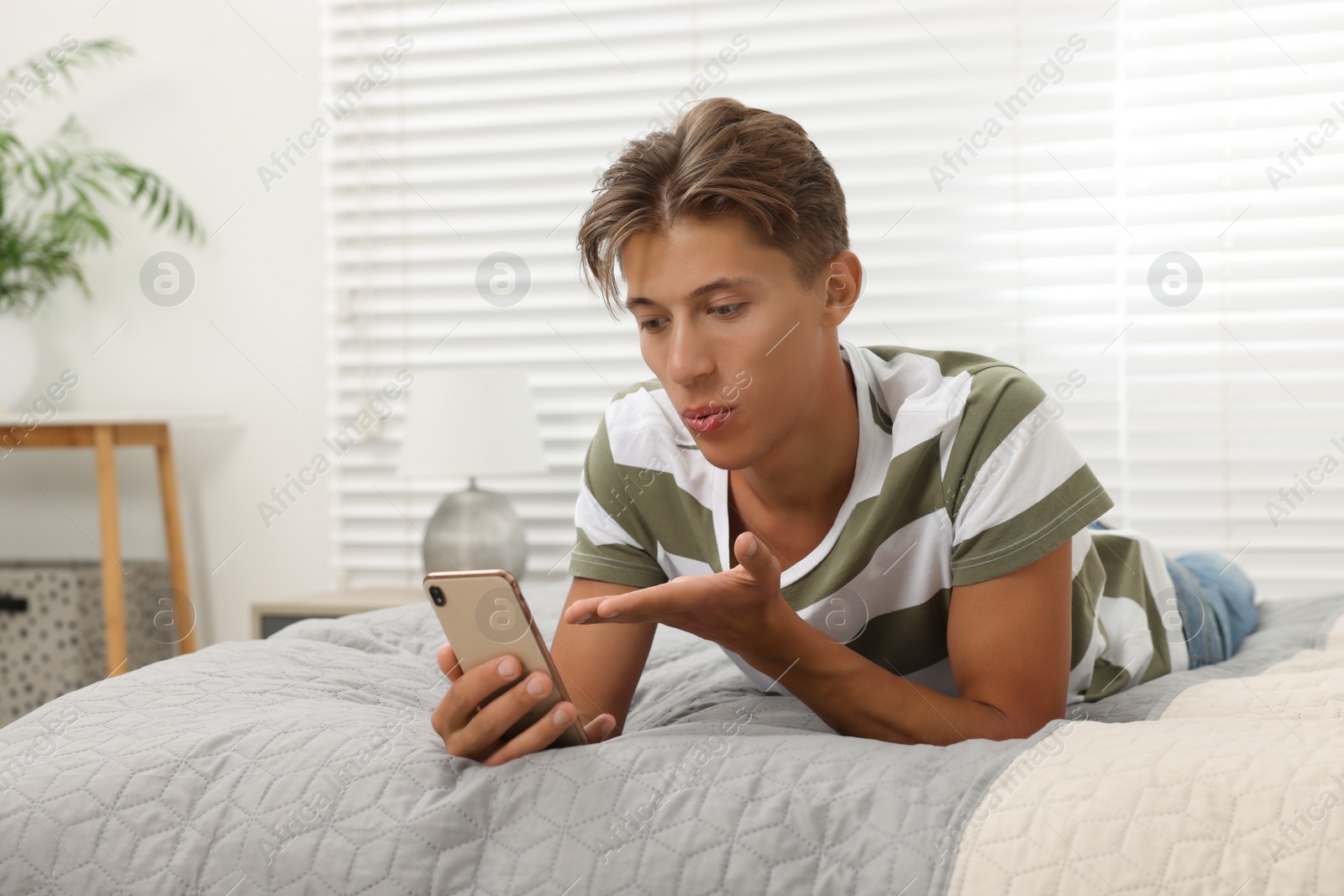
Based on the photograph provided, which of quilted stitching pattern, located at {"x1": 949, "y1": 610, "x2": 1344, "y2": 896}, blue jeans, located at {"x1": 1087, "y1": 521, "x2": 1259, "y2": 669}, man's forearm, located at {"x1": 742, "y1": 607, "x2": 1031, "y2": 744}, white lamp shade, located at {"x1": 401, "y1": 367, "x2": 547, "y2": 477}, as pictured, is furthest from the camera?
white lamp shade, located at {"x1": 401, "y1": 367, "x2": 547, "y2": 477}

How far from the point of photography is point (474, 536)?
223cm

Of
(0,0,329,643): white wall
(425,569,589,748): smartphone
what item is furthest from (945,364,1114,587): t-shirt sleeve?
(0,0,329,643): white wall

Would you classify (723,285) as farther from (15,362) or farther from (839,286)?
(15,362)

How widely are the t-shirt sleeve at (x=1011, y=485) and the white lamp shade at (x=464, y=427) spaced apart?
1.40 m

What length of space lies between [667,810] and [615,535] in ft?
1.43

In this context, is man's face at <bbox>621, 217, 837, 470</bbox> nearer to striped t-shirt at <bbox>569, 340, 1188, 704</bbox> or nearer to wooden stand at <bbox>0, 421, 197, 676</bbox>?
striped t-shirt at <bbox>569, 340, 1188, 704</bbox>

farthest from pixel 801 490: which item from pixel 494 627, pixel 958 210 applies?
pixel 958 210

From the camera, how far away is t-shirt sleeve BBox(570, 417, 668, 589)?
108cm

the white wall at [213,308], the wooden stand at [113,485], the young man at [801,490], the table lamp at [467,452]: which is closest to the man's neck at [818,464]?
the young man at [801,490]

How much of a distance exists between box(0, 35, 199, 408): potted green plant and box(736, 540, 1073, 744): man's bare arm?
2.31 metres

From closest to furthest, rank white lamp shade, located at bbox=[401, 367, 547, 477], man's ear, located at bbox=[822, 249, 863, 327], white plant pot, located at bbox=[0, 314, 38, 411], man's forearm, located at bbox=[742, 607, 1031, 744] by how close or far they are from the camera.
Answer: man's forearm, located at bbox=[742, 607, 1031, 744]
man's ear, located at bbox=[822, 249, 863, 327]
white lamp shade, located at bbox=[401, 367, 547, 477]
white plant pot, located at bbox=[0, 314, 38, 411]

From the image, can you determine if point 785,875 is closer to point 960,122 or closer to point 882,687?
point 882,687

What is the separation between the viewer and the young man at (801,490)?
85 cm

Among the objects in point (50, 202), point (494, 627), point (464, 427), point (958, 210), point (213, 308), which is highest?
point (50, 202)
